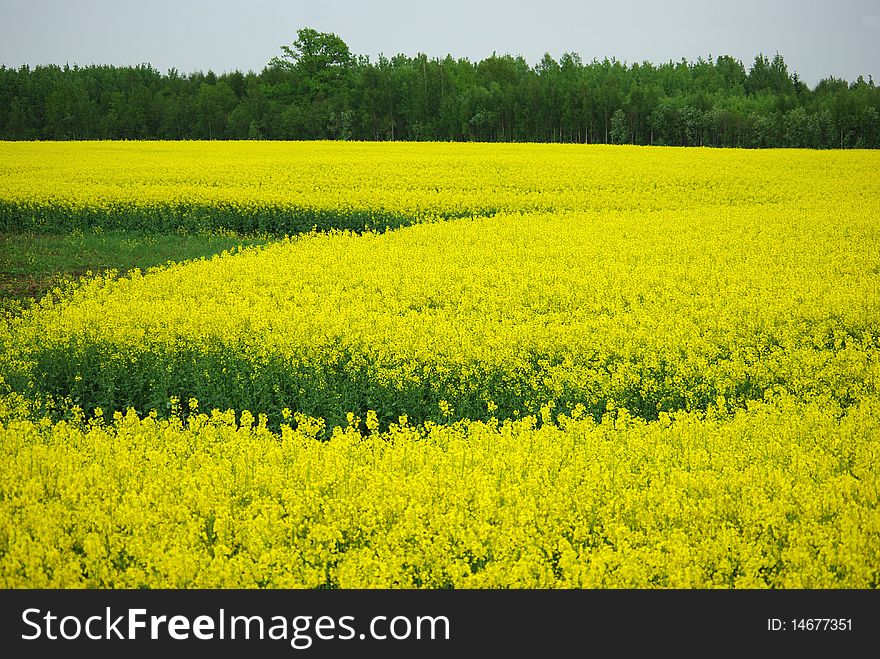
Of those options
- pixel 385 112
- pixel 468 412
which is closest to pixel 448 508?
pixel 468 412

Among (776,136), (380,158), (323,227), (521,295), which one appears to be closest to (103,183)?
(323,227)

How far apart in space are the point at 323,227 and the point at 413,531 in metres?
17.3

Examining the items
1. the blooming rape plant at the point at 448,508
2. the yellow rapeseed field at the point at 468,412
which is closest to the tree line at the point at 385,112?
the yellow rapeseed field at the point at 468,412

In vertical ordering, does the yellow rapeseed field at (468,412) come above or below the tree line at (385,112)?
below

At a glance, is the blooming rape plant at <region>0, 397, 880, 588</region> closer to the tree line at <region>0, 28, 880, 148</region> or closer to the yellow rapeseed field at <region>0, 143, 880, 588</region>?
A: the yellow rapeseed field at <region>0, 143, 880, 588</region>

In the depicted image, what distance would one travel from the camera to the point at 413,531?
4.58 metres

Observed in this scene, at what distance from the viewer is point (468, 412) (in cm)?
788

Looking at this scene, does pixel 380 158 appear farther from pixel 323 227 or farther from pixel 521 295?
pixel 521 295

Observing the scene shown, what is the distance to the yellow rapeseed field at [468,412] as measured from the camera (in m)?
4.39

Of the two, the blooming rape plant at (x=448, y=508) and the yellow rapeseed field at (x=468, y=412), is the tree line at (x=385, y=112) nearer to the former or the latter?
the yellow rapeseed field at (x=468, y=412)

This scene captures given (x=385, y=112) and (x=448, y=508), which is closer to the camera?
(x=448, y=508)

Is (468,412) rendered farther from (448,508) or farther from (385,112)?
(385,112)

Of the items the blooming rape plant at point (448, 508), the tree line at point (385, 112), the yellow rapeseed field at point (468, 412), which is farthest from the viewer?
the tree line at point (385, 112)

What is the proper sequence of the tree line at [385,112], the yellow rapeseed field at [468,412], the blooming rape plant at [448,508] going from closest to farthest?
the blooming rape plant at [448,508] → the yellow rapeseed field at [468,412] → the tree line at [385,112]
